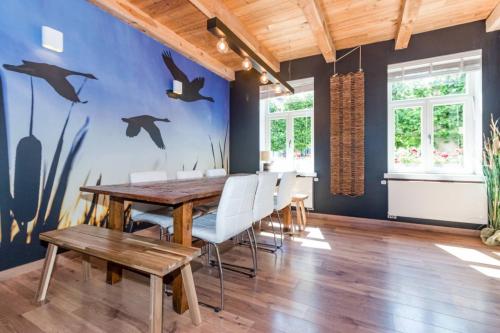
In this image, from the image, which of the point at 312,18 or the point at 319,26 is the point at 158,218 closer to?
the point at 312,18

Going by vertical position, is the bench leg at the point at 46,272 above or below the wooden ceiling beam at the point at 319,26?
below

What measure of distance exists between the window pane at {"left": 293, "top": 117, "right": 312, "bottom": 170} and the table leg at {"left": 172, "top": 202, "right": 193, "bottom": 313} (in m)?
3.14

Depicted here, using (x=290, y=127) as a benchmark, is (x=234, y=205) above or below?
below

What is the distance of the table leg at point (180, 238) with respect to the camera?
160cm

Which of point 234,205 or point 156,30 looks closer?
point 234,205

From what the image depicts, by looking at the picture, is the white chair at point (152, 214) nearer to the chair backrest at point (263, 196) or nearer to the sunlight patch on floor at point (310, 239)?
the chair backrest at point (263, 196)

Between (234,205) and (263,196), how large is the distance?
64cm

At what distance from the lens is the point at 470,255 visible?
2.53m

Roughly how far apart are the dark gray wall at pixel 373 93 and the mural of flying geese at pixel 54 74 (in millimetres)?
3004

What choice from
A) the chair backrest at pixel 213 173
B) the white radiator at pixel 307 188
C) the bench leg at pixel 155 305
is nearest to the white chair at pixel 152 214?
the bench leg at pixel 155 305

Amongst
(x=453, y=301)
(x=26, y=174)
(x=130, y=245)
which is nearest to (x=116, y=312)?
(x=130, y=245)

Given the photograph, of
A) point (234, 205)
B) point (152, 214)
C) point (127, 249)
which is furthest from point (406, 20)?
point (127, 249)

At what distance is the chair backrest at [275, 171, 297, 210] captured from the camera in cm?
278

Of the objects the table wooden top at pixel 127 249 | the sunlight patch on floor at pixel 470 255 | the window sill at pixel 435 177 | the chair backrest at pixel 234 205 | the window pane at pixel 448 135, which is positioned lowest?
the sunlight patch on floor at pixel 470 255
